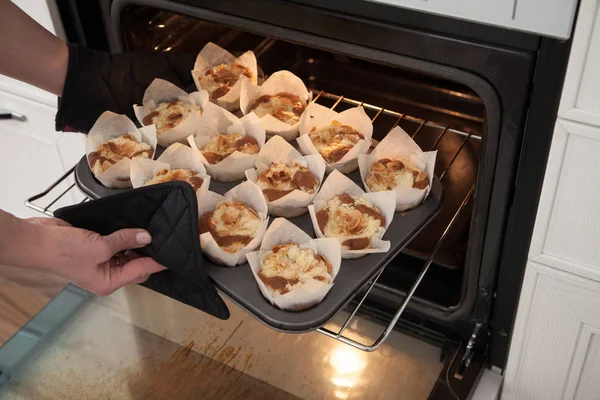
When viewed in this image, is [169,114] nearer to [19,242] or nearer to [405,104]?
[19,242]

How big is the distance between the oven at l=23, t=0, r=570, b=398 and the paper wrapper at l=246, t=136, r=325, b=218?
17 cm

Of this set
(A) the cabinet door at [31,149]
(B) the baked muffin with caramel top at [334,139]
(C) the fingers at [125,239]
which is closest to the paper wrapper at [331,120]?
(B) the baked muffin with caramel top at [334,139]

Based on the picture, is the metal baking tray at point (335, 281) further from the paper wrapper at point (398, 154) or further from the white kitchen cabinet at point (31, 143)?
the white kitchen cabinet at point (31, 143)

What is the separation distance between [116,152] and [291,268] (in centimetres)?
39

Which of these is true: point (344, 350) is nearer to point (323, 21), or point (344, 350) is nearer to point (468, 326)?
point (468, 326)

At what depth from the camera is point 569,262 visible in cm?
102

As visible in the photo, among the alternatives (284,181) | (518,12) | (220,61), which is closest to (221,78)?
(220,61)

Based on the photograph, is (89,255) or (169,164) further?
(169,164)

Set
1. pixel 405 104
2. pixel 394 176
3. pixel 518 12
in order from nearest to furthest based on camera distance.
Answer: pixel 518 12, pixel 394 176, pixel 405 104

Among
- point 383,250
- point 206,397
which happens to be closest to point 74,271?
point 206,397

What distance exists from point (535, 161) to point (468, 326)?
38 cm

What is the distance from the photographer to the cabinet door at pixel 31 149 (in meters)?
1.54

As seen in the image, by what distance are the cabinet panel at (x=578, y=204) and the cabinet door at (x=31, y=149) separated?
0.99m

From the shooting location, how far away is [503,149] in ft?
3.24
